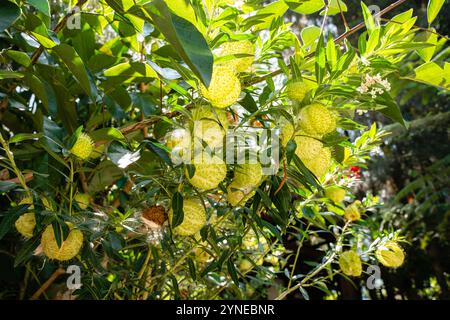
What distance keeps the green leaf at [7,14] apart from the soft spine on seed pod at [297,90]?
0.30 m

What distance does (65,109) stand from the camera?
0.81m

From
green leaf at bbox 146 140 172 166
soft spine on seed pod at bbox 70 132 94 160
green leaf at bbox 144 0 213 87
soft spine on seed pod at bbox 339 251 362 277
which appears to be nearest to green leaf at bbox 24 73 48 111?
soft spine on seed pod at bbox 70 132 94 160

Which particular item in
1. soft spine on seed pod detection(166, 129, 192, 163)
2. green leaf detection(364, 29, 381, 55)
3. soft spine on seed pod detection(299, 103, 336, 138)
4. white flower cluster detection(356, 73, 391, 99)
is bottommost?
soft spine on seed pod detection(166, 129, 192, 163)

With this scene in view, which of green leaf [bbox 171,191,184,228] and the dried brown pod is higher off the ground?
green leaf [bbox 171,191,184,228]

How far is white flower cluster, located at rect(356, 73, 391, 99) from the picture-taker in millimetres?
515

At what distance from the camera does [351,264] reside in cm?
86

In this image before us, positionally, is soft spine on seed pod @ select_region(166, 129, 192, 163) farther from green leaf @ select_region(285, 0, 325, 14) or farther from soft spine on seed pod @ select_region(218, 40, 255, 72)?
green leaf @ select_region(285, 0, 325, 14)

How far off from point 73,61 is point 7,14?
5.7 inches

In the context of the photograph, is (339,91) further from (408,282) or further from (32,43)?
(408,282)

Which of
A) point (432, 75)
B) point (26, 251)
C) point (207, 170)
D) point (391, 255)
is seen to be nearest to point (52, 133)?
point (26, 251)

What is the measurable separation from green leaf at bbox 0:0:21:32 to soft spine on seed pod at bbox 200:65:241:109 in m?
0.20

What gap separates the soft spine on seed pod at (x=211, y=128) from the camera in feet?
1.59

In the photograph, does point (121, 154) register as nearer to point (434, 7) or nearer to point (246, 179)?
point (246, 179)

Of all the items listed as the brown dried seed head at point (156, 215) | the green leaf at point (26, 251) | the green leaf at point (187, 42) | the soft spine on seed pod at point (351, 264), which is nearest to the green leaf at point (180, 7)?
the green leaf at point (187, 42)
